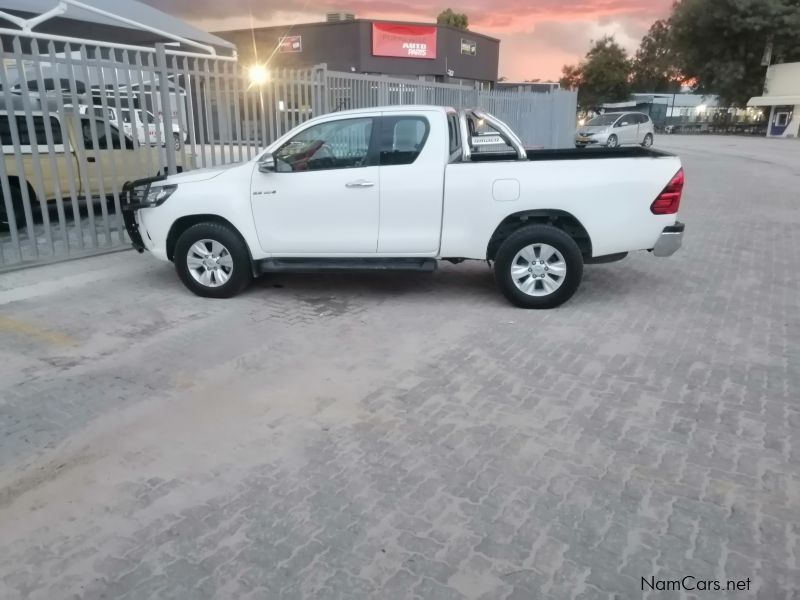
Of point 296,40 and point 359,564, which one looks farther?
point 296,40

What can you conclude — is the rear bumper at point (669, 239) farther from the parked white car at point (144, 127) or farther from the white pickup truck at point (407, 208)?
the parked white car at point (144, 127)

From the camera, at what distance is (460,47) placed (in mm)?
34375

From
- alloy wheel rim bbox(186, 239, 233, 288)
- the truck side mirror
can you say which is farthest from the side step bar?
the truck side mirror

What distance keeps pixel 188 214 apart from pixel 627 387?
440 cm

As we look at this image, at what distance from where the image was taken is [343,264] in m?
6.40

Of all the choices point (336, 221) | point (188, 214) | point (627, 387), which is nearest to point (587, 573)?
point (627, 387)

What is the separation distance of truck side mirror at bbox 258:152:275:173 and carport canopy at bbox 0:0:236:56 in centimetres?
576

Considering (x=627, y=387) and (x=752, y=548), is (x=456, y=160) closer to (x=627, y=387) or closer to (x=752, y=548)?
(x=627, y=387)

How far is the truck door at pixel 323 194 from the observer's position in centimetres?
618

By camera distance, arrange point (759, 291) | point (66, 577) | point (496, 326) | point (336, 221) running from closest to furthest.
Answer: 1. point (66, 577)
2. point (496, 326)
3. point (336, 221)
4. point (759, 291)

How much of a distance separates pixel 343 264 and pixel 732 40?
55.9 meters

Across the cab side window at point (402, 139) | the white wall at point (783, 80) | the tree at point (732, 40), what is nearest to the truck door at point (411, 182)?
the cab side window at point (402, 139)

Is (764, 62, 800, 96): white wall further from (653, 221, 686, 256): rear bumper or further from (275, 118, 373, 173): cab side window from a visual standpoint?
(275, 118, 373, 173): cab side window

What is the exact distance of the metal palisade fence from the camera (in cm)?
742
